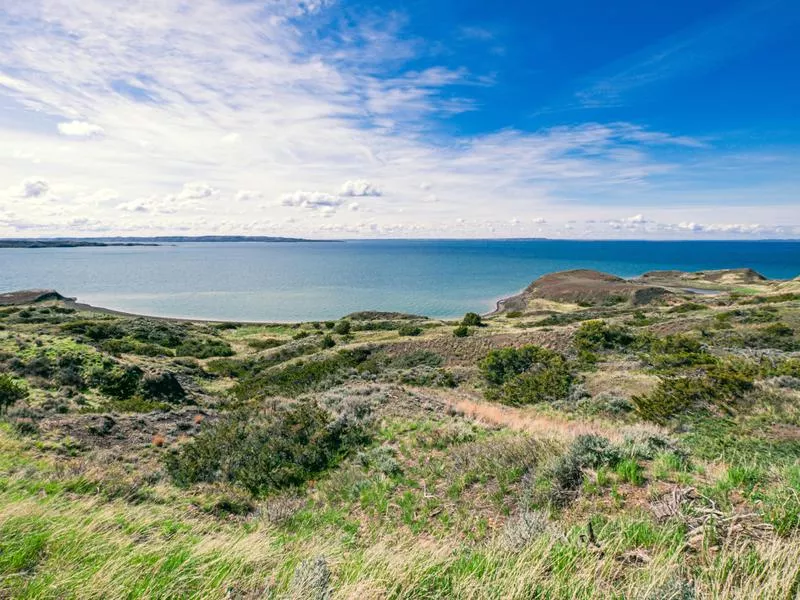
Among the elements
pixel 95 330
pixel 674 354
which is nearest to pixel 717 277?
pixel 674 354

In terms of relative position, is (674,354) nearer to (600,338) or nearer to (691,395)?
(600,338)

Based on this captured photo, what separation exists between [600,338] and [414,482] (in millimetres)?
24070

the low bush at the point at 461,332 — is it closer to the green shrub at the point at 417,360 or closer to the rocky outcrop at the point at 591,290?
the green shrub at the point at 417,360

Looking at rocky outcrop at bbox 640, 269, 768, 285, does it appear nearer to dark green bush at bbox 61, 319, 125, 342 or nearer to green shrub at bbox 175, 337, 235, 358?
green shrub at bbox 175, 337, 235, 358

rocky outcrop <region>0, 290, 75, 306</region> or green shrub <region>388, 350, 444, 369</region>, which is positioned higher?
green shrub <region>388, 350, 444, 369</region>

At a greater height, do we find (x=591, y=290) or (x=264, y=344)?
(x=591, y=290)

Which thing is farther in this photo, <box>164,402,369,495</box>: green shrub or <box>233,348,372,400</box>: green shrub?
<box>233,348,372,400</box>: green shrub

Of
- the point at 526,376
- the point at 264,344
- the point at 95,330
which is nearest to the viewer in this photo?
the point at 526,376

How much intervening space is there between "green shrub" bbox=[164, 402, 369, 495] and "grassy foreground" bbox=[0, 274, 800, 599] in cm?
6

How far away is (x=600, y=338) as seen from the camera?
28.6m

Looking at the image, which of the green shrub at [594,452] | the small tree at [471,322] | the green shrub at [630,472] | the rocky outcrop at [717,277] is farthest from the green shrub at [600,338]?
the rocky outcrop at [717,277]

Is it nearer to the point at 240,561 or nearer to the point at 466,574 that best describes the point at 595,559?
the point at 466,574

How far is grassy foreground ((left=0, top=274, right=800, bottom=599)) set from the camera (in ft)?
12.1

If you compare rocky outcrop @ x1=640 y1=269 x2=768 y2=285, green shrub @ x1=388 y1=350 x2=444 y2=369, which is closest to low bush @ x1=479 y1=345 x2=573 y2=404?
green shrub @ x1=388 y1=350 x2=444 y2=369
